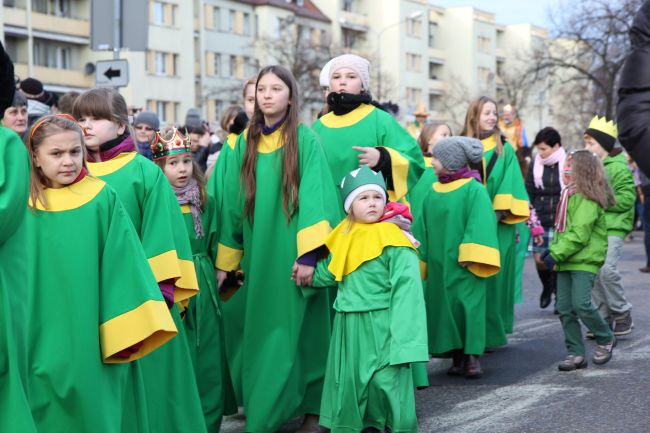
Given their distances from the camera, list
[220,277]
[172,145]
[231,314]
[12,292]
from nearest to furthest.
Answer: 1. [12,292]
2. [172,145]
3. [220,277]
4. [231,314]

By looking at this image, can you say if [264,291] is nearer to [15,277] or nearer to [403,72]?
[15,277]

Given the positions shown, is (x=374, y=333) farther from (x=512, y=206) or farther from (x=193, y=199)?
(x=512, y=206)

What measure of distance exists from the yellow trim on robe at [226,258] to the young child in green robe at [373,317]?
2.33ft

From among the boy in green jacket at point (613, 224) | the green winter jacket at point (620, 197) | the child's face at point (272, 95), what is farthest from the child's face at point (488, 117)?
the child's face at point (272, 95)

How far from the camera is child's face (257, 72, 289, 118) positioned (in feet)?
22.1

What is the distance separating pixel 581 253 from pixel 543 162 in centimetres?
367

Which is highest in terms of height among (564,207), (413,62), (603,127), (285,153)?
(413,62)

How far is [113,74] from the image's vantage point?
42.6 feet

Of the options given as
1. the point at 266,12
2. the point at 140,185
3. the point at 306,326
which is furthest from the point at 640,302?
the point at 266,12

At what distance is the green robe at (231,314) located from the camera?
7.02 meters

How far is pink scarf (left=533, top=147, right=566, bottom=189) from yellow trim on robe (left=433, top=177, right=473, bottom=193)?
3.56 m

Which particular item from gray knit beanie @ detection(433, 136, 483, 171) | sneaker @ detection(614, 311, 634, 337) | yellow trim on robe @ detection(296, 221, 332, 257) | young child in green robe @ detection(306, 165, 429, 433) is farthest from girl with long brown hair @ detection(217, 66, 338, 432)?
sneaker @ detection(614, 311, 634, 337)

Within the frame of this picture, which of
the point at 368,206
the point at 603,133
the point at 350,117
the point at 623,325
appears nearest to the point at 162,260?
the point at 368,206

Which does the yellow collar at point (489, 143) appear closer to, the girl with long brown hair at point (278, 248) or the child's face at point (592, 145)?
the child's face at point (592, 145)
